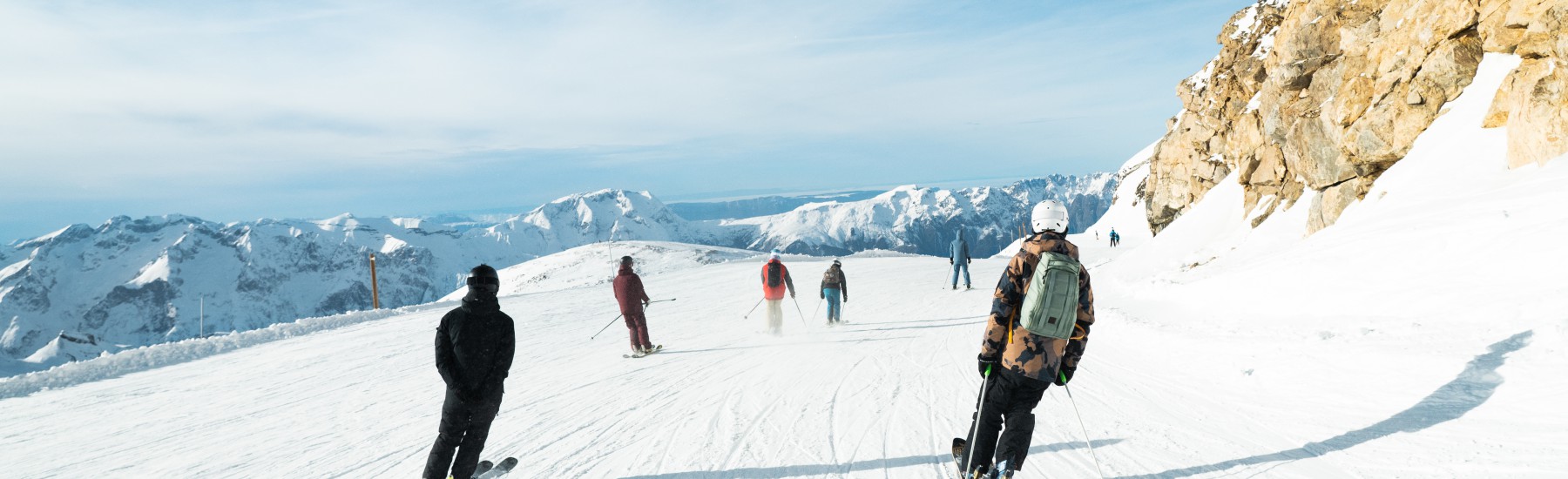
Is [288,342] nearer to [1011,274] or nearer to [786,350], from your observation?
[786,350]

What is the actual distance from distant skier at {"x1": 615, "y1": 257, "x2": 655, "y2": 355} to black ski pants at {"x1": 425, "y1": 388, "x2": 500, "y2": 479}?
591 centimetres

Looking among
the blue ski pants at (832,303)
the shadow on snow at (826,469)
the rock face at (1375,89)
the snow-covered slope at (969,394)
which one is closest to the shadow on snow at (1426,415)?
the snow-covered slope at (969,394)

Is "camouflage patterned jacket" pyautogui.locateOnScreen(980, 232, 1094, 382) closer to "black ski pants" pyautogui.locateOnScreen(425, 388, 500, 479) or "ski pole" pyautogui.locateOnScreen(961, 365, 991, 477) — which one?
"ski pole" pyautogui.locateOnScreen(961, 365, 991, 477)

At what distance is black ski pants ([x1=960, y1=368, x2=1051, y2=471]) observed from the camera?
4.57m

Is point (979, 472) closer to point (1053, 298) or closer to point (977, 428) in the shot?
point (977, 428)

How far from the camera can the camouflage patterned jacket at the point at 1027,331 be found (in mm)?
4512

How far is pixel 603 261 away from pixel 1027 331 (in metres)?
81.3

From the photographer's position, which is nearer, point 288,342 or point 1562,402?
point 1562,402

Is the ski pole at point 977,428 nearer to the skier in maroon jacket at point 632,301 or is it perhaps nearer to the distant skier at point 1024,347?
the distant skier at point 1024,347

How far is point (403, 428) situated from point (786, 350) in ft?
18.8

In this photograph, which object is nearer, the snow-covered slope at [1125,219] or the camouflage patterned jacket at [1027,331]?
the camouflage patterned jacket at [1027,331]

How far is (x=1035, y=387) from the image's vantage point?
458 centimetres

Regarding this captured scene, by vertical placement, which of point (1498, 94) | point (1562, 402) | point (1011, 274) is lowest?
point (1562, 402)

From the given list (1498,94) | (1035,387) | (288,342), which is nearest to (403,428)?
(1035,387)
